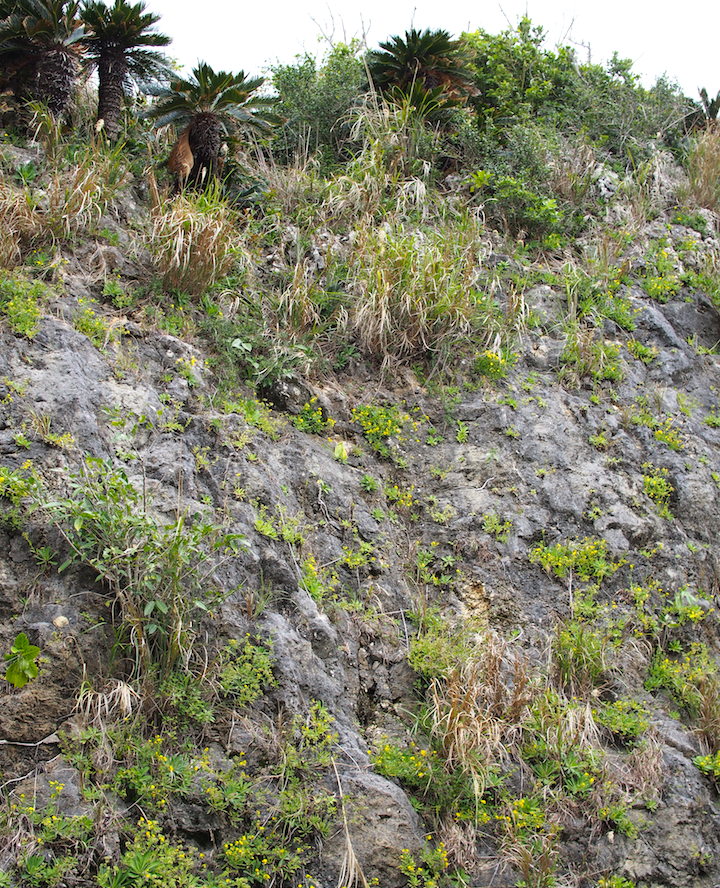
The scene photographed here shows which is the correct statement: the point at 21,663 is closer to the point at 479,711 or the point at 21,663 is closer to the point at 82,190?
the point at 479,711

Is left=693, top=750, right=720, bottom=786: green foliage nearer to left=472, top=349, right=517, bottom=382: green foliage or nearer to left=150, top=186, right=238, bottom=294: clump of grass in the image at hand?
left=472, top=349, right=517, bottom=382: green foliage

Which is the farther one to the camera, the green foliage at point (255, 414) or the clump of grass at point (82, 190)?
the clump of grass at point (82, 190)

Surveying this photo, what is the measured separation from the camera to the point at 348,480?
254 inches

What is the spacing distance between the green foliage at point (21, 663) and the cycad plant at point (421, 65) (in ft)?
27.1

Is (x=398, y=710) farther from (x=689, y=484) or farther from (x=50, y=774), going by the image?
(x=689, y=484)

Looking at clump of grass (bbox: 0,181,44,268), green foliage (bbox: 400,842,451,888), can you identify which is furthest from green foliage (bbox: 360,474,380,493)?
clump of grass (bbox: 0,181,44,268)

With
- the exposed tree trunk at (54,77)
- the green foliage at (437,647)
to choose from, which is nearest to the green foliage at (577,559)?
the green foliage at (437,647)

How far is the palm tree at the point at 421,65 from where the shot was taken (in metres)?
9.77

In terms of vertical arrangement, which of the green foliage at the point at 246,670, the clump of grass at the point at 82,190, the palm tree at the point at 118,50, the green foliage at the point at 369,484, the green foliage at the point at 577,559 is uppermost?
the palm tree at the point at 118,50

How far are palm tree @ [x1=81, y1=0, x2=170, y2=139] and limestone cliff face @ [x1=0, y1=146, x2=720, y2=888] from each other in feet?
8.63

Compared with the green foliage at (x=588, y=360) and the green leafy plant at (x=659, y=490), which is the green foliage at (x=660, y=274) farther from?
the green leafy plant at (x=659, y=490)

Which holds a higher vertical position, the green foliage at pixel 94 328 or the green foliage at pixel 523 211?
the green foliage at pixel 523 211

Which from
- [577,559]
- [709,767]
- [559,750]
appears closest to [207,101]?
[577,559]

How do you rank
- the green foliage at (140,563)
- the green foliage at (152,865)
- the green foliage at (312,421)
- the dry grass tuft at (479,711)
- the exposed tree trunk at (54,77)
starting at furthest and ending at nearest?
1. the exposed tree trunk at (54,77)
2. the green foliage at (312,421)
3. the dry grass tuft at (479,711)
4. the green foliage at (140,563)
5. the green foliage at (152,865)
